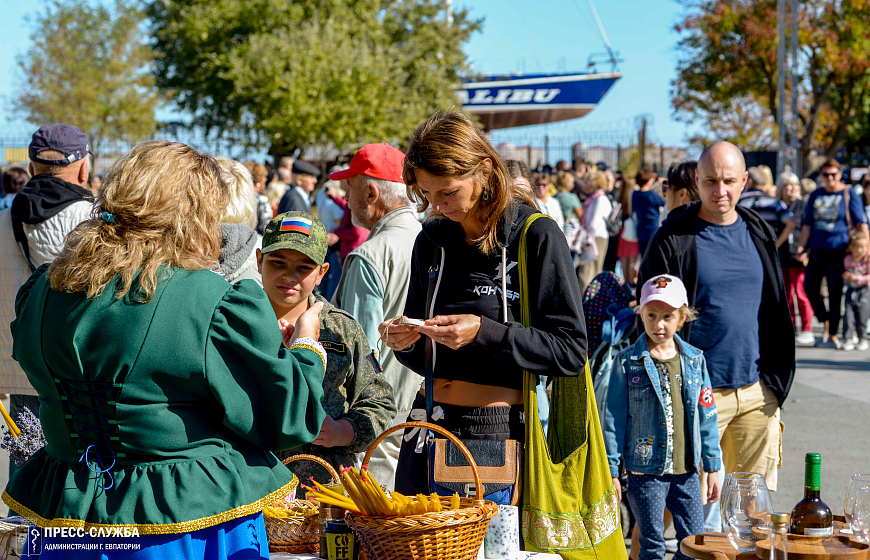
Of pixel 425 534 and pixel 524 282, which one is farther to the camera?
pixel 524 282

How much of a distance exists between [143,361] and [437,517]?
826 mm

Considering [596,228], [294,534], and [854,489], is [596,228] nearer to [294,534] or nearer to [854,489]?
[854,489]

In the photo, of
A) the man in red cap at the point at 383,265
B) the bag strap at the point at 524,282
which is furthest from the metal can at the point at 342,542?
the man in red cap at the point at 383,265

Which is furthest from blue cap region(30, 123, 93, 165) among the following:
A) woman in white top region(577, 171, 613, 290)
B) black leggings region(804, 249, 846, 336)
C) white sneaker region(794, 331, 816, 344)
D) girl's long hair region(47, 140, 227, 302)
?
white sneaker region(794, 331, 816, 344)

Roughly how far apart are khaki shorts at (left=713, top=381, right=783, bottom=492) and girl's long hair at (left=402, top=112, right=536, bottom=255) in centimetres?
196

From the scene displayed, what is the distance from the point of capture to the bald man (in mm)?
4168

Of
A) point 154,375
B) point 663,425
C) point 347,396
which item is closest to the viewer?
point 154,375

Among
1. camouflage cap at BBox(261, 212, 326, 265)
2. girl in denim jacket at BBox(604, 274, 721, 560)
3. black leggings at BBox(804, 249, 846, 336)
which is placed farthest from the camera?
black leggings at BBox(804, 249, 846, 336)

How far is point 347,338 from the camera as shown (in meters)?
3.36

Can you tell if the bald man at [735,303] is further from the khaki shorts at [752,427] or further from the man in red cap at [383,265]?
the man in red cap at [383,265]

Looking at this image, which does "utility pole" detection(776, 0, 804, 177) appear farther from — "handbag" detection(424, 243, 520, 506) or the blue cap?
"handbag" detection(424, 243, 520, 506)

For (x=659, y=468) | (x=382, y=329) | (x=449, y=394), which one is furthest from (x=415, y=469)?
(x=659, y=468)

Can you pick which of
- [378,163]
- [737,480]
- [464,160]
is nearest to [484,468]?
[737,480]

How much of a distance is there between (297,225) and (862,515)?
6.96ft
